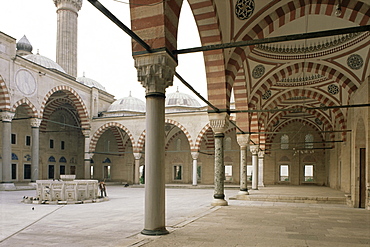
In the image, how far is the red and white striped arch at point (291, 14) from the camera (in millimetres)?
6379

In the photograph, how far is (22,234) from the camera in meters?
4.96

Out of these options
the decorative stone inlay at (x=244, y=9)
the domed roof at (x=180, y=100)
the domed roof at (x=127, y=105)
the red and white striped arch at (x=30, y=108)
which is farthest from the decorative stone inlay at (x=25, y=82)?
the decorative stone inlay at (x=244, y=9)

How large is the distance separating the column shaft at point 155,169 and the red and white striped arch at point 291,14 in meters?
3.81

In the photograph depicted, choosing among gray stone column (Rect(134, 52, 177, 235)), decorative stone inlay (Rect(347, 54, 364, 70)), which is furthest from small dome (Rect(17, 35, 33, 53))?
gray stone column (Rect(134, 52, 177, 235))

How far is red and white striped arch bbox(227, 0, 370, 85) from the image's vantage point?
638 cm

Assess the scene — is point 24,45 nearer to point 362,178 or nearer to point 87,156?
point 87,156

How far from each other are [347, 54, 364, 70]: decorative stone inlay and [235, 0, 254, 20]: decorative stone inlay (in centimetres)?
425

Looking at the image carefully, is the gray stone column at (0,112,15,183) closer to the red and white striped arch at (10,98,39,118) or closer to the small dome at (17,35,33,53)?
the red and white striped arch at (10,98,39,118)

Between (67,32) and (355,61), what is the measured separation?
19.4 metres

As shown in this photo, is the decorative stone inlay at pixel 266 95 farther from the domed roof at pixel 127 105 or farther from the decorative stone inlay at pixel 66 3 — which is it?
the decorative stone inlay at pixel 66 3

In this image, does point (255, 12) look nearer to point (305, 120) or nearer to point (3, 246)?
point (3, 246)

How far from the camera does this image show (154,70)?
4438 mm

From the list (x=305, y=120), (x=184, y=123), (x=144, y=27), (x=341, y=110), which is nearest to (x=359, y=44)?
(x=341, y=110)

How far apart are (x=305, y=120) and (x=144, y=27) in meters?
19.1
